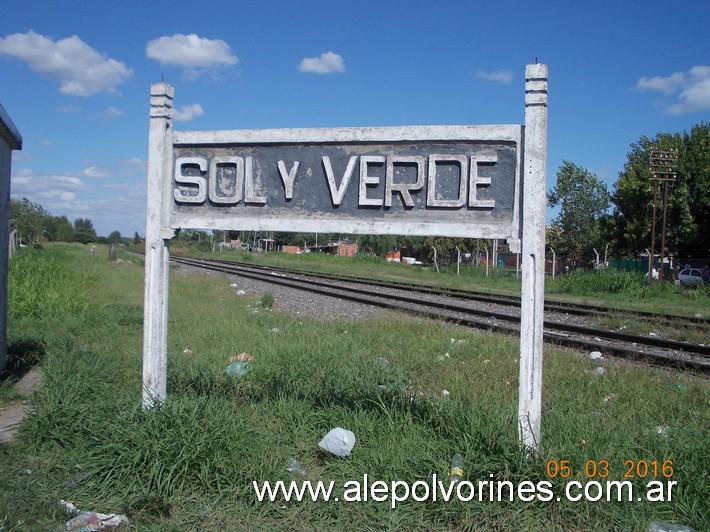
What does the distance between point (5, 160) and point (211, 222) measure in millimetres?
3615

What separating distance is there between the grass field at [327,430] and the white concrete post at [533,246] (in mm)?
246

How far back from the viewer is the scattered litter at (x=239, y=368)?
239 inches

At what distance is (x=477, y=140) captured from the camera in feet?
13.6

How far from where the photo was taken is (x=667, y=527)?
125 inches

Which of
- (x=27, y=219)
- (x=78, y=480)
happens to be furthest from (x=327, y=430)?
(x=27, y=219)

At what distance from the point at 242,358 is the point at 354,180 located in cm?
330

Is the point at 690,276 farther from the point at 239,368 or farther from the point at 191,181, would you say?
the point at 191,181

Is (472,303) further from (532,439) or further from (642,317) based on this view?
(532,439)

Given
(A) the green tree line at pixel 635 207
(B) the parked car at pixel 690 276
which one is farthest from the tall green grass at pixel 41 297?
(B) the parked car at pixel 690 276

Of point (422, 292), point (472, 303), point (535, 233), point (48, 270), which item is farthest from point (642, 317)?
point (48, 270)

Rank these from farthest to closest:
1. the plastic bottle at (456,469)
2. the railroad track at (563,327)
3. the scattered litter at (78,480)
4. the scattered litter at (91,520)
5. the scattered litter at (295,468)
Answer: the railroad track at (563,327) → the scattered litter at (295,468) → the scattered litter at (78,480) → the plastic bottle at (456,469) → the scattered litter at (91,520)

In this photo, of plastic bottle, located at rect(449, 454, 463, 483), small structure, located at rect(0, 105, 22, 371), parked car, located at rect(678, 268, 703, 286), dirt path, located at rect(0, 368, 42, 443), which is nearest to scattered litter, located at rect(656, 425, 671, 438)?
plastic bottle, located at rect(449, 454, 463, 483)

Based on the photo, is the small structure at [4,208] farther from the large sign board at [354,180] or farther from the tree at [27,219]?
the tree at [27,219]

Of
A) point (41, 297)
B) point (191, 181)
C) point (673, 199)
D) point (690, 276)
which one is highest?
point (673, 199)
